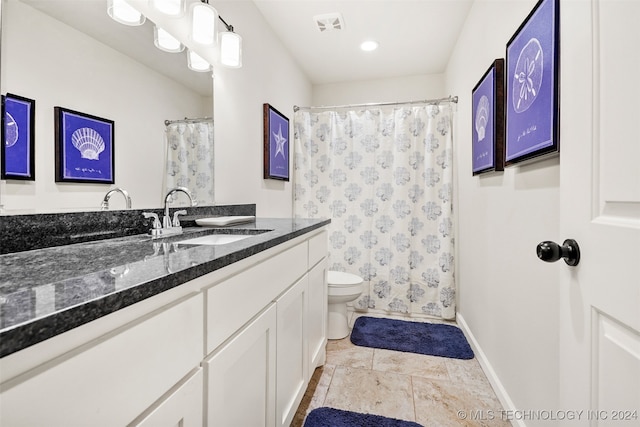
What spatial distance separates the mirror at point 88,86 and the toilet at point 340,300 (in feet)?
4.36

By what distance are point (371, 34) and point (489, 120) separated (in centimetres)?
129

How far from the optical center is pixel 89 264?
2.18 feet

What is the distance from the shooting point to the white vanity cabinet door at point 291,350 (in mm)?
1130

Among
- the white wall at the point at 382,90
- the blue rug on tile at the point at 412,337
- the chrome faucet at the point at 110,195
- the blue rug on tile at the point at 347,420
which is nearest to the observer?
the chrome faucet at the point at 110,195

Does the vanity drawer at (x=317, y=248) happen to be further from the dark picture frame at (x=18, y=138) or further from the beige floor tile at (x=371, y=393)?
the dark picture frame at (x=18, y=138)

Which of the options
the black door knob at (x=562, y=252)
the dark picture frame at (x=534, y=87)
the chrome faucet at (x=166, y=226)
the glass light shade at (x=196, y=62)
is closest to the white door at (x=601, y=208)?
the black door knob at (x=562, y=252)

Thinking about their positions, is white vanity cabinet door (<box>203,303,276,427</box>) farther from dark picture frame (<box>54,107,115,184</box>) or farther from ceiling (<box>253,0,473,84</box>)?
ceiling (<box>253,0,473,84</box>)

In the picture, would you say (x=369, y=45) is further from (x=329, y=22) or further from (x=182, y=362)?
(x=182, y=362)

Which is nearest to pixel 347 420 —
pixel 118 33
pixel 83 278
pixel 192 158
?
pixel 83 278

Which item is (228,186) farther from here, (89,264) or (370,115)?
(370,115)

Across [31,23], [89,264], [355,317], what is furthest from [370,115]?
[89,264]

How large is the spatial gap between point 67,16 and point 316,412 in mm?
1805

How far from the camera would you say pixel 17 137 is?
0.83 metres

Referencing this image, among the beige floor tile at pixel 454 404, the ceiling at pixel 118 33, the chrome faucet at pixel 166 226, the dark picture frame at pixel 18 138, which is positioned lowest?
the beige floor tile at pixel 454 404
